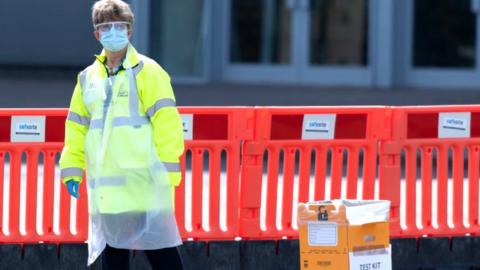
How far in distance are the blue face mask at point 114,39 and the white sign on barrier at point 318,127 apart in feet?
7.86

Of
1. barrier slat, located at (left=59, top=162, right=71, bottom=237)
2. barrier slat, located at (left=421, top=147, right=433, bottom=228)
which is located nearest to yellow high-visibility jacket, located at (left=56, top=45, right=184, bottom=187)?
barrier slat, located at (left=59, top=162, right=71, bottom=237)

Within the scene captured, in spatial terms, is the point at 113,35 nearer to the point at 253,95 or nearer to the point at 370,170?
the point at 370,170

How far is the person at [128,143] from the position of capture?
6.62m

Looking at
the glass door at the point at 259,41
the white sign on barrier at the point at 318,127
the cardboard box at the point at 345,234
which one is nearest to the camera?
the cardboard box at the point at 345,234

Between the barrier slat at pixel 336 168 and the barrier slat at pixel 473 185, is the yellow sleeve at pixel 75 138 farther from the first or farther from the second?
the barrier slat at pixel 473 185

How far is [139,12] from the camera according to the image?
778 inches

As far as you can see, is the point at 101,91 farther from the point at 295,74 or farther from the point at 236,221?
the point at 295,74

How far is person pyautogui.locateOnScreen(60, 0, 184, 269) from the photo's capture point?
261 inches

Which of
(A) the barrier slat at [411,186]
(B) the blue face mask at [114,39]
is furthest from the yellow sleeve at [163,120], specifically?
(A) the barrier slat at [411,186]

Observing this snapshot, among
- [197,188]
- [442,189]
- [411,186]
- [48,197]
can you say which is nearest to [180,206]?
[197,188]

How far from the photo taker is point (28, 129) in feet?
28.3

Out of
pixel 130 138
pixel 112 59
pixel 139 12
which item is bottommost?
pixel 130 138

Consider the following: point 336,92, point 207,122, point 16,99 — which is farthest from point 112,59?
point 336,92

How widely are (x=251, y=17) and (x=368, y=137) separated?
1187 cm
